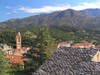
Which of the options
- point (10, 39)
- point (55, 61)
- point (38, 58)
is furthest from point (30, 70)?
point (10, 39)

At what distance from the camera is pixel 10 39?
69.8 m

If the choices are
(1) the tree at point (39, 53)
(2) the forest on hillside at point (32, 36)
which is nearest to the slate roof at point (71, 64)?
(1) the tree at point (39, 53)

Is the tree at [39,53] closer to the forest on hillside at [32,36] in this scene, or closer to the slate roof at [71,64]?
the slate roof at [71,64]

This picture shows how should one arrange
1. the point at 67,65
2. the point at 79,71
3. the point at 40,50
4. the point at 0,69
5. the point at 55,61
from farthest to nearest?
the point at 40,50 < the point at 0,69 < the point at 55,61 < the point at 67,65 < the point at 79,71

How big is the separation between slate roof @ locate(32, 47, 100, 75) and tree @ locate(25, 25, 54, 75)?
4.86m

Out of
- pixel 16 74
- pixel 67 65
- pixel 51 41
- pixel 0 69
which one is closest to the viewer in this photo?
pixel 67 65

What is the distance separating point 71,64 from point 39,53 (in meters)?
6.14

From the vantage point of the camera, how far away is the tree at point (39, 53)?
35.2ft

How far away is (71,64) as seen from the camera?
529 cm

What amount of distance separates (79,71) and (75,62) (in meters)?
0.61

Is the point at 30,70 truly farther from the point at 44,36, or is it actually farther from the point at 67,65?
the point at 67,65

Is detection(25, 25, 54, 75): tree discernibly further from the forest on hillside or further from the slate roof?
the forest on hillside

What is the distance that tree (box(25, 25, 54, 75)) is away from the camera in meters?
10.7

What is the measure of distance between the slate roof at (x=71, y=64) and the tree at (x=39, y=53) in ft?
15.9
